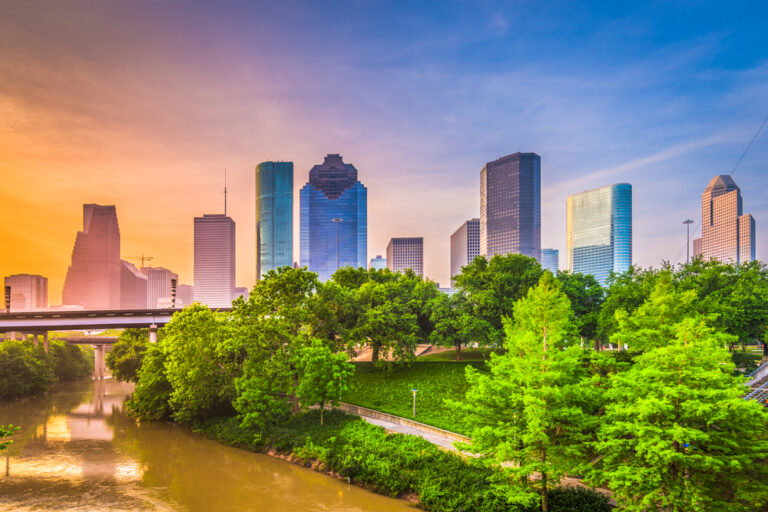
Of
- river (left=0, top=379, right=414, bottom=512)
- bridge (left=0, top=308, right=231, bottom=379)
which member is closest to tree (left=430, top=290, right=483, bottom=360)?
river (left=0, top=379, right=414, bottom=512)

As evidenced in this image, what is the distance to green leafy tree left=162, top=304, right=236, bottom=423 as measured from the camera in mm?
40062

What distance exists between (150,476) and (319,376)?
42.2 feet

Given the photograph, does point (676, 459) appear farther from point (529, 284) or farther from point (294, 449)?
point (529, 284)

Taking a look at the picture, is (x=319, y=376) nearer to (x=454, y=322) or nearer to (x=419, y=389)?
(x=419, y=389)

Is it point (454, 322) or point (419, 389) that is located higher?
point (454, 322)

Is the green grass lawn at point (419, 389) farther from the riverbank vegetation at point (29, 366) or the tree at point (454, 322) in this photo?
the riverbank vegetation at point (29, 366)

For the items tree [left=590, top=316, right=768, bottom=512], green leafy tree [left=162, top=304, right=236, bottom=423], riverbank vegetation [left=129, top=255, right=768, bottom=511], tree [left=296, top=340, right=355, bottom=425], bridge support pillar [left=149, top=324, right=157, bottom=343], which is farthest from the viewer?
bridge support pillar [left=149, top=324, right=157, bottom=343]

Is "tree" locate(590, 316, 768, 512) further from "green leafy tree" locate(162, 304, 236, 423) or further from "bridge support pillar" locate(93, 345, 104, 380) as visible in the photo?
"bridge support pillar" locate(93, 345, 104, 380)

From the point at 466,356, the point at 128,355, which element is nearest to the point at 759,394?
the point at 466,356

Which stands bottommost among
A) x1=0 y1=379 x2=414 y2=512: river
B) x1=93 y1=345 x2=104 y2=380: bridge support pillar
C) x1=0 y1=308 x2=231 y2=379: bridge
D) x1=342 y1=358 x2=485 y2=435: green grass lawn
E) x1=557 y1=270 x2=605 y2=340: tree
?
x1=93 y1=345 x2=104 y2=380: bridge support pillar

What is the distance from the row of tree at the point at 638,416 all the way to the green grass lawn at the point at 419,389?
11.5 metres

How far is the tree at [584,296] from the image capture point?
52.2 m

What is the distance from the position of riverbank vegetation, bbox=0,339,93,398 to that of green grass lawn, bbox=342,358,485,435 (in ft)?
145

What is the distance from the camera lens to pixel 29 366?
2386 inches
